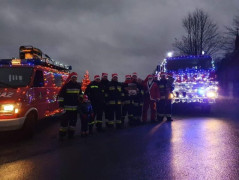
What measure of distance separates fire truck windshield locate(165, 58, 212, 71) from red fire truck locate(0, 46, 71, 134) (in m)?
6.41

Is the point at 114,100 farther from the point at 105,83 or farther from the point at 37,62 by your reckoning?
the point at 37,62

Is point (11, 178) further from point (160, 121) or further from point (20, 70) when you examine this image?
point (160, 121)

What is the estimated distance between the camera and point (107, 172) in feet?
16.7

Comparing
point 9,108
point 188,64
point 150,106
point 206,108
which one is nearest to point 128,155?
point 9,108

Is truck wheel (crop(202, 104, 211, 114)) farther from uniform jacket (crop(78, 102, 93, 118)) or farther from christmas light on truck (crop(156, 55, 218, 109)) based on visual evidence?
uniform jacket (crop(78, 102, 93, 118))

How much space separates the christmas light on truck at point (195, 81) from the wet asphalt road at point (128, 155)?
492 cm

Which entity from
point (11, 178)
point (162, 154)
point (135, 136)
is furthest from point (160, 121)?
point (11, 178)

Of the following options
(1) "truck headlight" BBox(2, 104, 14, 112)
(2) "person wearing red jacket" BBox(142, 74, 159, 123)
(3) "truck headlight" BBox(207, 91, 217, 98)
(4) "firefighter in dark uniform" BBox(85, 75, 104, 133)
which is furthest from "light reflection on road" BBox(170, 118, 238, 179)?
(3) "truck headlight" BBox(207, 91, 217, 98)

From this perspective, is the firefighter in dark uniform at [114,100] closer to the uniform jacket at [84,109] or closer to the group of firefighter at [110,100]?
the group of firefighter at [110,100]

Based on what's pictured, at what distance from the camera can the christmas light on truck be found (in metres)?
14.0

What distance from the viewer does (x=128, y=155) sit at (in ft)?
20.4

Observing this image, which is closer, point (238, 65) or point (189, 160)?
point (189, 160)

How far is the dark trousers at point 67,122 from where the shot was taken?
8383 millimetres

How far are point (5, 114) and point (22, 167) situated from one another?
7.64 feet
